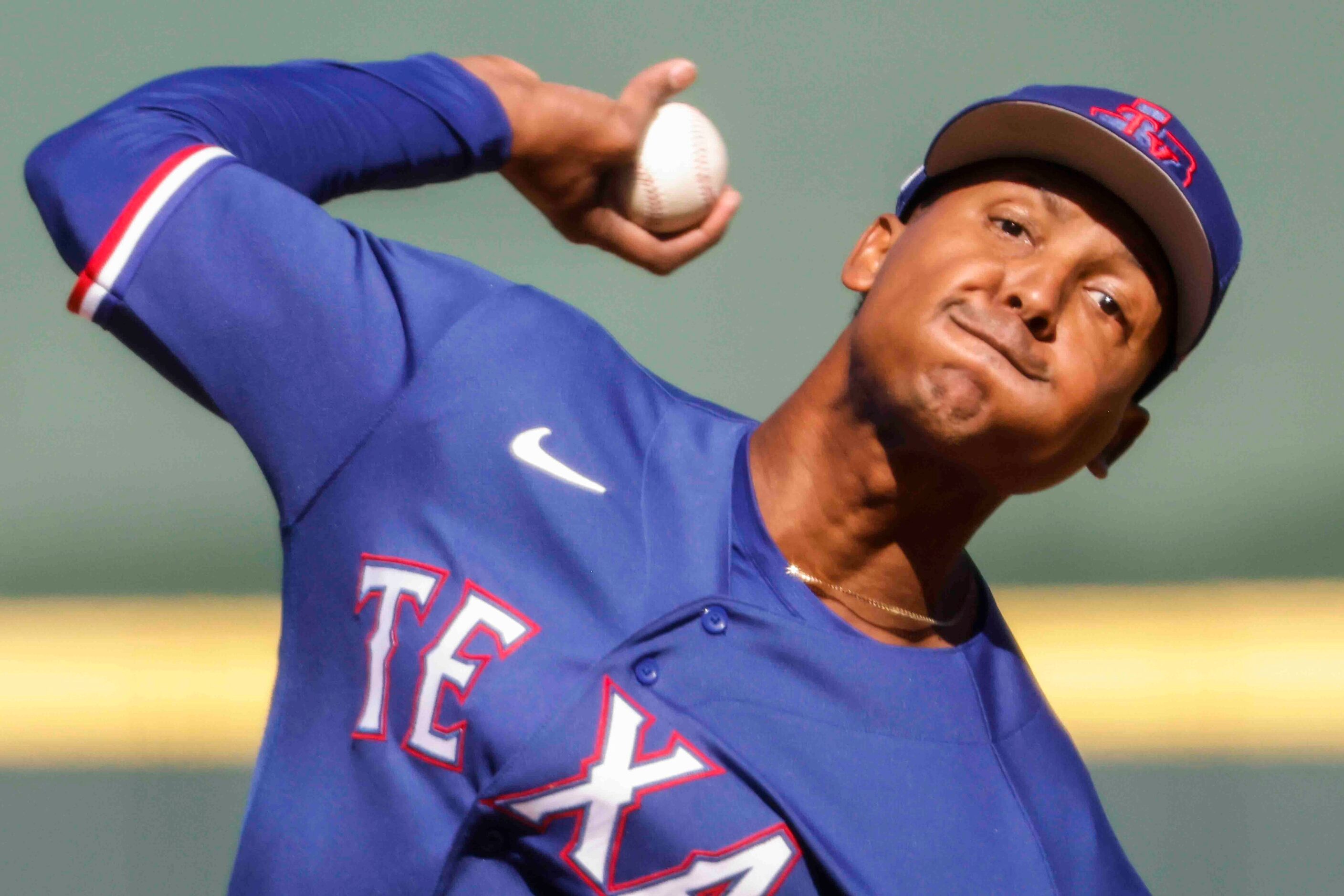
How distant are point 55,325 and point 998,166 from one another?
10.2 feet

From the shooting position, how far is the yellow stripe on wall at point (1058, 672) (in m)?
3.60

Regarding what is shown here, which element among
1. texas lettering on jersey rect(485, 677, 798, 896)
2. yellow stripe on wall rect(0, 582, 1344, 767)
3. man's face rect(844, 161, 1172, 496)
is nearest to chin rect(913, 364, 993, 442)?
man's face rect(844, 161, 1172, 496)

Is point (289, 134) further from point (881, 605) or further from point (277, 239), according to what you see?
point (881, 605)

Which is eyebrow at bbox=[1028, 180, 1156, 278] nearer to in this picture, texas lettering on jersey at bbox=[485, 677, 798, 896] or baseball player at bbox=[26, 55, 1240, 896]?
baseball player at bbox=[26, 55, 1240, 896]

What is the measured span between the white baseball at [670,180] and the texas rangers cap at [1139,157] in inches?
10.7

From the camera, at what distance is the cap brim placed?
1514 mm

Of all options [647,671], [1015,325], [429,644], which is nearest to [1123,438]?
[1015,325]

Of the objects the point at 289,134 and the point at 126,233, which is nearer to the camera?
the point at 126,233

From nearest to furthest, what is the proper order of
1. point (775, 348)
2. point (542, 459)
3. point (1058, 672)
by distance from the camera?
point (542, 459) → point (1058, 672) → point (775, 348)

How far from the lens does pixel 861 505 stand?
1.53 metres

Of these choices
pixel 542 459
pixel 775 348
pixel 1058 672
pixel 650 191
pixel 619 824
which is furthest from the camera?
pixel 775 348

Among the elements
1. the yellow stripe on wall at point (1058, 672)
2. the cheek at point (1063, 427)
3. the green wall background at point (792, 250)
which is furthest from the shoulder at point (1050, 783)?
the green wall background at point (792, 250)

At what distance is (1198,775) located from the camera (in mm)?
3557

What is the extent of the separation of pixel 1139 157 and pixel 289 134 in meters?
0.86
